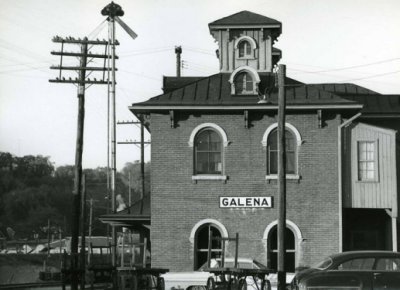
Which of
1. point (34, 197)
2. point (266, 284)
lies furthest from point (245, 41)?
point (34, 197)

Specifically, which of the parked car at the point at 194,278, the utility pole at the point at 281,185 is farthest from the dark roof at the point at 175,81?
the parked car at the point at 194,278

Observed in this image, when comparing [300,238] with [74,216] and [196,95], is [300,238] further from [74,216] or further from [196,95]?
[74,216]

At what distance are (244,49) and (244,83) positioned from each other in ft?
6.55

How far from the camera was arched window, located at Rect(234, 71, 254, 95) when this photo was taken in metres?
25.3

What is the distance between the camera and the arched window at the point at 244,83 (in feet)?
83.0

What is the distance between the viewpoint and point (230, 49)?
2680cm

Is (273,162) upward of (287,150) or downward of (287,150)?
downward

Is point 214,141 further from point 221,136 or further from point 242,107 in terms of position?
point 242,107

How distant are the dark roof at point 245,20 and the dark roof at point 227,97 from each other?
1.85 m

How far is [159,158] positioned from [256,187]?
3288 mm

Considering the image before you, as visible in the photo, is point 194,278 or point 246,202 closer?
point 194,278

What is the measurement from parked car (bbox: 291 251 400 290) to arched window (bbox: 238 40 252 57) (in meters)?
12.4

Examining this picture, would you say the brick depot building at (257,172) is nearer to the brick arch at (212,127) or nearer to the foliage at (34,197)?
the brick arch at (212,127)

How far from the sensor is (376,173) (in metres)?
24.6
